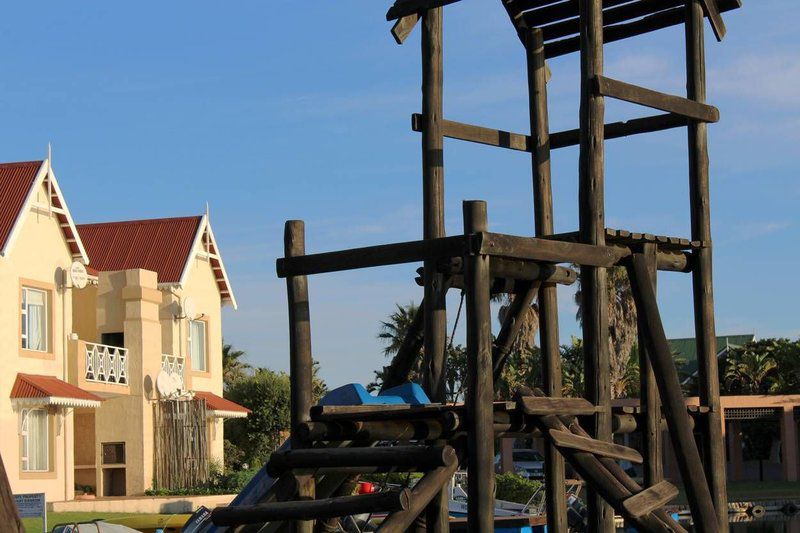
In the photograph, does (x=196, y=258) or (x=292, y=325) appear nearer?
(x=292, y=325)

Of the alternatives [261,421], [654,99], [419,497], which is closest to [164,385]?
[261,421]

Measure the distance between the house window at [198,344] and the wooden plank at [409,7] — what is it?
28355 mm

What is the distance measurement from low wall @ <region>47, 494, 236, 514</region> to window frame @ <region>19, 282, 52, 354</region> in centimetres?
383

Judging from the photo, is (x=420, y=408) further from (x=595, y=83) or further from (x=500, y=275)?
(x=595, y=83)

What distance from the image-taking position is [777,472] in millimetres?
57938

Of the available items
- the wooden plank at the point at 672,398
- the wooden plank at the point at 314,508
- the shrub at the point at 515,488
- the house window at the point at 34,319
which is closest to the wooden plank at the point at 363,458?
the wooden plank at the point at 314,508

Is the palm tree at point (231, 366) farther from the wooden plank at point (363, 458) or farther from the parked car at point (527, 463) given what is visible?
the wooden plank at point (363, 458)

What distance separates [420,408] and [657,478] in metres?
3.07

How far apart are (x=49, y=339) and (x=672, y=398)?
23.3 metres

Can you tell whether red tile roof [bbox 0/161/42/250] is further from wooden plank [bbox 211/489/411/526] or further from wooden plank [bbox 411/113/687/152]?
wooden plank [bbox 211/489/411/526]

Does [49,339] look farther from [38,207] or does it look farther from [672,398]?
[672,398]

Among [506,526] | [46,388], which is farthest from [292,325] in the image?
[46,388]

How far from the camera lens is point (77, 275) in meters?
33.2

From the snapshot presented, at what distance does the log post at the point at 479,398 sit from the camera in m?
9.94
